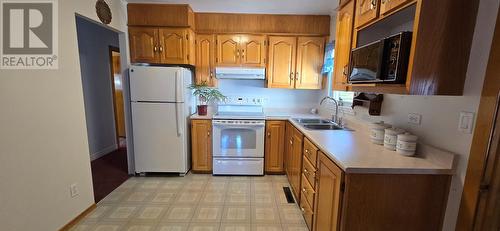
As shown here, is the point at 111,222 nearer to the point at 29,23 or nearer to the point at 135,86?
the point at 135,86

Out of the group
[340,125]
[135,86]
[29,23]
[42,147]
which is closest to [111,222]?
[42,147]

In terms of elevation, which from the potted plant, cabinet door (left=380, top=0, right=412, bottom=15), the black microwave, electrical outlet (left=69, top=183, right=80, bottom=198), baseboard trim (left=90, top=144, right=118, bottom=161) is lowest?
baseboard trim (left=90, top=144, right=118, bottom=161)

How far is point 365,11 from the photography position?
161 centimetres

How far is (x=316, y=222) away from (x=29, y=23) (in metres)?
2.79

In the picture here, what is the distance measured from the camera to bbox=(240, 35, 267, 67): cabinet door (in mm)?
3160

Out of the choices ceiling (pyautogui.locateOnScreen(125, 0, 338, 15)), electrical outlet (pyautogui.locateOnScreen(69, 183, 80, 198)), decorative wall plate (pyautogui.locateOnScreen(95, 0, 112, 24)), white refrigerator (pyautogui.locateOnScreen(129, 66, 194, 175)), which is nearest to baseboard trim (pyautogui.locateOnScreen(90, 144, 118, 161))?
white refrigerator (pyautogui.locateOnScreen(129, 66, 194, 175))

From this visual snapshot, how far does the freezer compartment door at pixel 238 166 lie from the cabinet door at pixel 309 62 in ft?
4.26

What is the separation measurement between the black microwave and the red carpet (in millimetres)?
2987

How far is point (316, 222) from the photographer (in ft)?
5.69

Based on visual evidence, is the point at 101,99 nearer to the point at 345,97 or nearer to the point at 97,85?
the point at 97,85

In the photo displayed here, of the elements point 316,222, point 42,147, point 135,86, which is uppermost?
point 135,86

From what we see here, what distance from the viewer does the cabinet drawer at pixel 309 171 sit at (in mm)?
1812

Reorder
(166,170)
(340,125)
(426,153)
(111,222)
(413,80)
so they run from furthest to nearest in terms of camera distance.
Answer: (166,170)
(340,125)
(111,222)
(426,153)
(413,80)

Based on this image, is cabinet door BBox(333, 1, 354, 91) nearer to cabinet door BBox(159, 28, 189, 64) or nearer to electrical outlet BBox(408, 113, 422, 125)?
electrical outlet BBox(408, 113, 422, 125)
